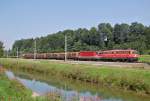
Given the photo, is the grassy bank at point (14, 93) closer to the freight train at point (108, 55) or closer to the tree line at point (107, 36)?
the freight train at point (108, 55)

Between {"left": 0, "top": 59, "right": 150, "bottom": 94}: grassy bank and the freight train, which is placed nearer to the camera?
{"left": 0, "top": 59, "right": 150, "bottom": 94}: grassy bank

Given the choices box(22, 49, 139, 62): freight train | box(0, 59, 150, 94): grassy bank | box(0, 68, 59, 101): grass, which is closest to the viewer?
box(0, 68, 59, 101): grass

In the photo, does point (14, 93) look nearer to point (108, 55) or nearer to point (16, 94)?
point (16, 94)

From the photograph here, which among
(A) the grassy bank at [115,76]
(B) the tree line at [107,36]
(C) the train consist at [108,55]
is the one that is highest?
(B) the tree line at [107,36]

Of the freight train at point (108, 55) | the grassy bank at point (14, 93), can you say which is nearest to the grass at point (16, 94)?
the grassy bank at point (14, 93)

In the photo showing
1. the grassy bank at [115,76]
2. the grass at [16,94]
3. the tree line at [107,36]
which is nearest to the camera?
the grass at [16,94]

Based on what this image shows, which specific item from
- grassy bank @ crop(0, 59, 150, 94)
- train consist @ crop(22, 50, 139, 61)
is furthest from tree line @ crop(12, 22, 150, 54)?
grassy bank @ crop(0, 59, 150, 94)

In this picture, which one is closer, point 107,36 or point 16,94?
point 16,94

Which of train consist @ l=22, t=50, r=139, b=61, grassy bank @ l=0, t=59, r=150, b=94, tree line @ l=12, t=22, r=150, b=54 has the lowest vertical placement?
grassy bank @ l=0, t=59, r=150, b=94

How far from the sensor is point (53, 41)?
528 feet

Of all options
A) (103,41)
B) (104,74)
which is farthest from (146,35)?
(104,74)

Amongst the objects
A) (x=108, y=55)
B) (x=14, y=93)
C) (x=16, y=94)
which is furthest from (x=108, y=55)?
(x=16, y=94)

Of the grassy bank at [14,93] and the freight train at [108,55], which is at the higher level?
the freight train at [108,55]

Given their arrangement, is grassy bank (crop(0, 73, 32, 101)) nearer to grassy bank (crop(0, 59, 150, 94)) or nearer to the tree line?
grassy bank (crop(0, 59, 150, 94))
